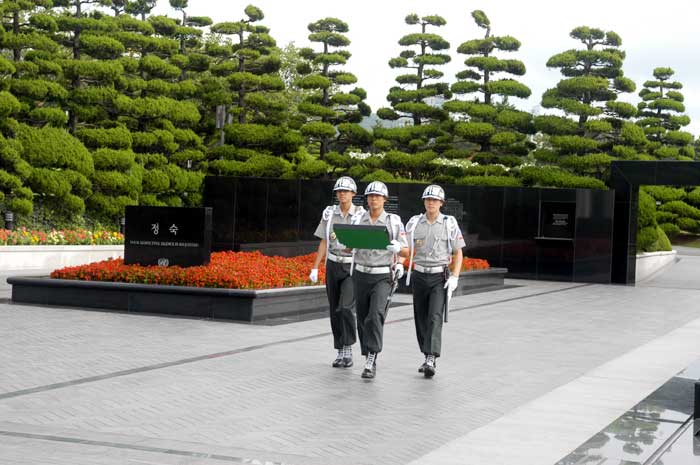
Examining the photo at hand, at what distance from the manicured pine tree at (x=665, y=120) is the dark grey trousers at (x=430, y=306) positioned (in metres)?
40.6

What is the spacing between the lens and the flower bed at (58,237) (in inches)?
1030

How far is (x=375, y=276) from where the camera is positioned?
1066cm

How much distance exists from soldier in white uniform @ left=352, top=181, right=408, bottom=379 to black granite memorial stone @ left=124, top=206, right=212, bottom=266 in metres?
6.69

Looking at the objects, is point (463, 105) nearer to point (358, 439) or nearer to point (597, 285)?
point (597, 285)

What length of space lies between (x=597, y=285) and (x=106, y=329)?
16205 mm

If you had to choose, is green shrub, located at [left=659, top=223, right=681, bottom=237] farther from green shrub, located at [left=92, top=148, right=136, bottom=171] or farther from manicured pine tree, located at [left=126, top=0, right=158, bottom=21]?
green shrub, located at [left=92, top=148, right=136, bottom=171]

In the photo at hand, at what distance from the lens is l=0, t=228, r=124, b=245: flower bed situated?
85.8 feet

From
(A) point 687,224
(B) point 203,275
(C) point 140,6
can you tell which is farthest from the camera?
(A) point 687,224

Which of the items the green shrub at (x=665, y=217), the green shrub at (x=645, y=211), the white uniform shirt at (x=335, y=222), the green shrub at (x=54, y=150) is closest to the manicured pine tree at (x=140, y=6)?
the green shrub at (x=54, y=150)

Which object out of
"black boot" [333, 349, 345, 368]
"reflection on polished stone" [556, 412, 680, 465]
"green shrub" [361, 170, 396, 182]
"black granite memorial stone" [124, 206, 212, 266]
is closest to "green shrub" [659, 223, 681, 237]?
"green shrub" [361, 170, 396, 182]

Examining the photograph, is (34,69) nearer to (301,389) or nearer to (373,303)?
(373,303)

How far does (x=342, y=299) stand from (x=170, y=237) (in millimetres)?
6823

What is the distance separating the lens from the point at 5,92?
28.0 meters

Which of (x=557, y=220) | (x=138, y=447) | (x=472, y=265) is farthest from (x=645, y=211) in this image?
(x=138, y=447)
